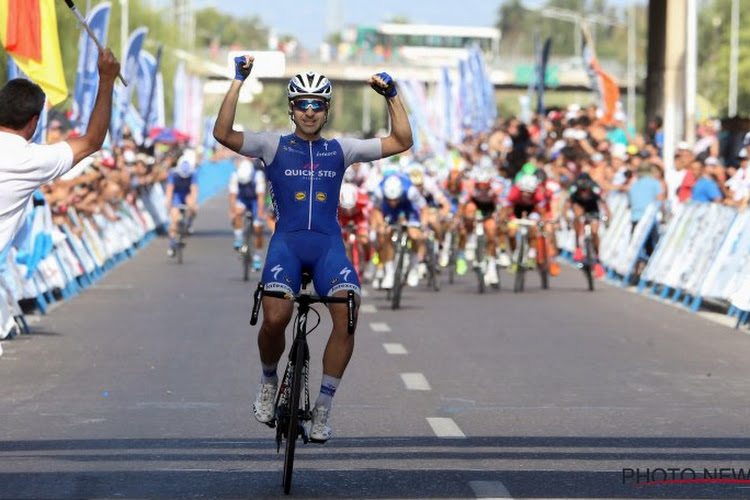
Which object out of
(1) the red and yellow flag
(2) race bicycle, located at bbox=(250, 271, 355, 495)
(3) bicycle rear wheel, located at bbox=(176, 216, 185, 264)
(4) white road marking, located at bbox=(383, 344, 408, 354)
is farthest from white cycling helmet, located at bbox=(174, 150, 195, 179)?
(2) race bicycle, located at bbox=(250, 271, 355, 495)

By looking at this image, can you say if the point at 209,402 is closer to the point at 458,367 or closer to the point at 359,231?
the point at 458,367

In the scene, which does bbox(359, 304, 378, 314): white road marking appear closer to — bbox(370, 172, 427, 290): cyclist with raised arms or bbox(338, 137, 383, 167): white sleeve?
bbox(370, 172, 427, 290): cyclist with raised arms

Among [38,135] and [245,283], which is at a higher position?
[38,135]

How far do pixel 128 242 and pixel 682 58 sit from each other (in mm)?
14700

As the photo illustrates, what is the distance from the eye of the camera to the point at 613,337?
744 inches

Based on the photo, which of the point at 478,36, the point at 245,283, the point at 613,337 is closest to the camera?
the point at 613,337

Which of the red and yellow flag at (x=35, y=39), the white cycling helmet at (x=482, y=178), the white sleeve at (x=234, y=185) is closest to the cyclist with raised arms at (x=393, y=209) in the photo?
the white cycling helmet at (x=482, y=178)

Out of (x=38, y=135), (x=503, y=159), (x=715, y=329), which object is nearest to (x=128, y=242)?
(x=503, y=159)

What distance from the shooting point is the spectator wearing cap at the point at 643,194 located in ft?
92.2

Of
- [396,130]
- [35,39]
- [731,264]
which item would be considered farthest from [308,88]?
[731,264]

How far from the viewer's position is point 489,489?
367 inches

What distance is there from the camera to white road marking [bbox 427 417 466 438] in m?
11.5

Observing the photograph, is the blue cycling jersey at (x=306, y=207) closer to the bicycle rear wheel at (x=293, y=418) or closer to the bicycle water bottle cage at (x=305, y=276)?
the bicycle water bottle cage at (x=305, y=276)

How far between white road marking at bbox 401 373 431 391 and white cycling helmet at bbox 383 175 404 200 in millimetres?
8936
